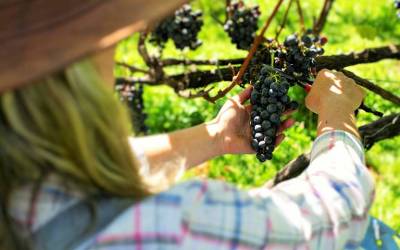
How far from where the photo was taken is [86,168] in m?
1.45

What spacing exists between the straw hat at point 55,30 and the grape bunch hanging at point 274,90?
0.77 m

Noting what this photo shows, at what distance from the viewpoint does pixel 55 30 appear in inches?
52.9

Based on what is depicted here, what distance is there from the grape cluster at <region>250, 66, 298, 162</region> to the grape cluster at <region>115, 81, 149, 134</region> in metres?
1.46

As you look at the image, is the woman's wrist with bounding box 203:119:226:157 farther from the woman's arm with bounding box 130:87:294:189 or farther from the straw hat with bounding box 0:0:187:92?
the straw hat with bounding box 0:0:187:92

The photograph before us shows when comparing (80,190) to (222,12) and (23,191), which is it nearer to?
(23,191)

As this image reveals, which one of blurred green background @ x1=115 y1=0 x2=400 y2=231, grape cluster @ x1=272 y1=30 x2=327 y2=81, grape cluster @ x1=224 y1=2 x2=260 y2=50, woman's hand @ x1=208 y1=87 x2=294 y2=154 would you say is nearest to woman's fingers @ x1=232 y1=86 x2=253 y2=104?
woman's hand @ x1=208 y1=87 x2=294 y2=154

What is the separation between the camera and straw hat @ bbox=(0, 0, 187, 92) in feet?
4.37

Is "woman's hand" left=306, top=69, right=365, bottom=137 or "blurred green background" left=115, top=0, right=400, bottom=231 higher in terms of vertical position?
"woman's hand" left=306, top=69, right=365, bottom=137

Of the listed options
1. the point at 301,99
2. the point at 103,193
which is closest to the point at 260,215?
→ the point at 103,193

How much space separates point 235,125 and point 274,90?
0.80ft

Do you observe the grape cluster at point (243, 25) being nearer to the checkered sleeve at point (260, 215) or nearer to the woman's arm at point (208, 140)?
the woman's arm at point (208, 140)

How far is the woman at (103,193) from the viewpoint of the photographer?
4.58 feet

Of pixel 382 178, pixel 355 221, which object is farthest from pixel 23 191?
pixel 382 178

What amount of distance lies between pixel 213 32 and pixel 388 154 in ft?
5.94
